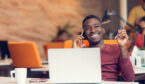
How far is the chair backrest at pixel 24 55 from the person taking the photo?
541 centimetres

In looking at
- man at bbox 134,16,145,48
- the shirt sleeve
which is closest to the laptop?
the shirt sleeve

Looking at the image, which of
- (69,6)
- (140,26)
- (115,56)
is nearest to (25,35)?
(69,6)

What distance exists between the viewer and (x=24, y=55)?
5492 millimetres

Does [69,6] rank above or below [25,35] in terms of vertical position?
above

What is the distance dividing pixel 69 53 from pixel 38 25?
8.31 m

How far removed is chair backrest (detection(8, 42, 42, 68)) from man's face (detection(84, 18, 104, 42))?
2446 millimetres

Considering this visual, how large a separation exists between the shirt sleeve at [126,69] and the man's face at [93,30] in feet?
1.21

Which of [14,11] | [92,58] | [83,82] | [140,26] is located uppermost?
[14,11]

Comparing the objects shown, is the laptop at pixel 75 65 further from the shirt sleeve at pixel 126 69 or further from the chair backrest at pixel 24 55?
the chair backrest at pixel 24 55

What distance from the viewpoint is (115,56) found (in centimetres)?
296

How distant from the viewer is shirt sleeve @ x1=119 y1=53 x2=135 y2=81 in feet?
8.93

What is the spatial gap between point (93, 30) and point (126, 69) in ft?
1.71

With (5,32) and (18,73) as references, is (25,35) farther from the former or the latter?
(18,73)

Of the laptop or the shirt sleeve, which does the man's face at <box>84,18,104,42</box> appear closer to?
the shirt sleeve
